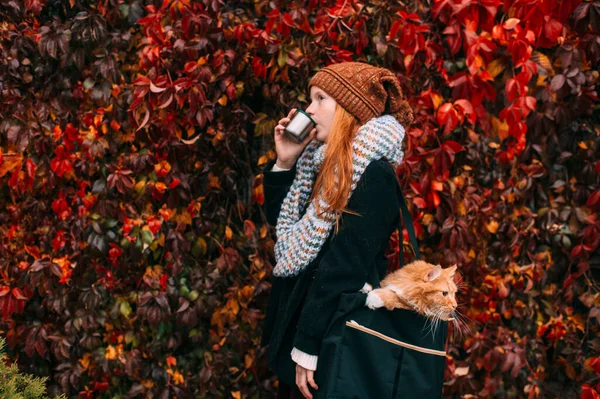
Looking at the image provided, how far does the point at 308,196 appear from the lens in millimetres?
1977

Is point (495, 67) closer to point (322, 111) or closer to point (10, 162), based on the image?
point (322, 111)

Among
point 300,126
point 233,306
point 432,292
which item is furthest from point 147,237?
point 432,292

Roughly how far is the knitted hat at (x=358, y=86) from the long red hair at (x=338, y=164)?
0.03m

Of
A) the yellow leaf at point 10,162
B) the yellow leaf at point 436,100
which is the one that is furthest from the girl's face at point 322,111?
the yellow leaf at point 10,162

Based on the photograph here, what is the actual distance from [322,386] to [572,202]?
1.54 meters

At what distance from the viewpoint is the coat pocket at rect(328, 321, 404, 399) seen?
67.6 inches

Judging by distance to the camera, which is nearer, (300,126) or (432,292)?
(432,292)

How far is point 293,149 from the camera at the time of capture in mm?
2016

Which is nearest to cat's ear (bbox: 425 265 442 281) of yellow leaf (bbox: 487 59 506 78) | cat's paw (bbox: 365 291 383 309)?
cat's paw (bbox: 365 291 383 309)

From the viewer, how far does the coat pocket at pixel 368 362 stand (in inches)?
67.6

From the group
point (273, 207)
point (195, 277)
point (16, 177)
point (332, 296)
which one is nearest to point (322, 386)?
point (332, 296)

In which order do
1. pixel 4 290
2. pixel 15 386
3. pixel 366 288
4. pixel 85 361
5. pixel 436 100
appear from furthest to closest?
pixel 85 361 < pixel 4 290 < pixel 436 100 < pixel 366 288 < pixel 15 386

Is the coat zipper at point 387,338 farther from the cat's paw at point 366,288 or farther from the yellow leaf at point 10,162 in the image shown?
the yellow leaf at point 10,162

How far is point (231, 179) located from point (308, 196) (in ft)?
2.39
